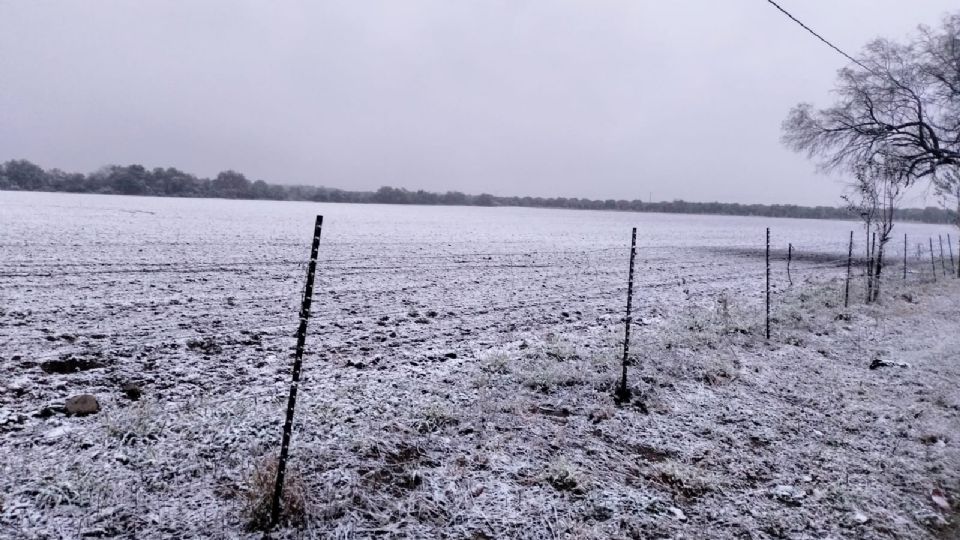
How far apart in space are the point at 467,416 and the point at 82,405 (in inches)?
158

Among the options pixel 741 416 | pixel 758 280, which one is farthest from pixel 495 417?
pixel 758 280

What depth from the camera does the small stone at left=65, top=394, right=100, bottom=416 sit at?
523 cm

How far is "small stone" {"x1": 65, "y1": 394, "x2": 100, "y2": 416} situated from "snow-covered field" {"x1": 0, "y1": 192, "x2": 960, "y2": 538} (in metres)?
0.09

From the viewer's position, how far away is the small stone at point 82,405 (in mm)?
5227

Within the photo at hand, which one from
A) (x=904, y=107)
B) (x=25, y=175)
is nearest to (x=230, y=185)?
(x=25, y=175)

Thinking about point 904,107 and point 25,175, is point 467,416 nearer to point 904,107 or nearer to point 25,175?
point 904,107

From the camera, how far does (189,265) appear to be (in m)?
15.7

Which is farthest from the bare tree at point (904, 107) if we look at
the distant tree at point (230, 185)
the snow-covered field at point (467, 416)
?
the distant tree at point (230, 185)

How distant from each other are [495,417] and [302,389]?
2.38 m

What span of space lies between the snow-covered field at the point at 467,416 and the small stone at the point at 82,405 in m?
0.09

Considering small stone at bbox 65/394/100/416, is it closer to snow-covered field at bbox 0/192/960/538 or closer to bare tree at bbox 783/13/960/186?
snow-covered field at bbox 0/192/960/538

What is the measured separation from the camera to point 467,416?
19.3 feet

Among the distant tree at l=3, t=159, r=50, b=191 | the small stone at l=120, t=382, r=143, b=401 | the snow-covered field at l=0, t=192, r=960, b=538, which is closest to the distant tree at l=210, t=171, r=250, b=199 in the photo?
the distant tree at l=3, t=159, r=50, b=191

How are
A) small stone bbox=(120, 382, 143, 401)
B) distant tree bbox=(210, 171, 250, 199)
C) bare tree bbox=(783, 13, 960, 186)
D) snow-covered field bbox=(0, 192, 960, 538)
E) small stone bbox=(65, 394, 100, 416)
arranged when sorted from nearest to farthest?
snow-covered field bbox=(0, 192, 960, 538) < small stone bbox=(65, 394, 100, 416) < small stone bbox=(120, 382, 143, 401) < bare tree bbox=(783, 13, 960, 186) < distant tree bbox=(210, 171, 250, 199)
